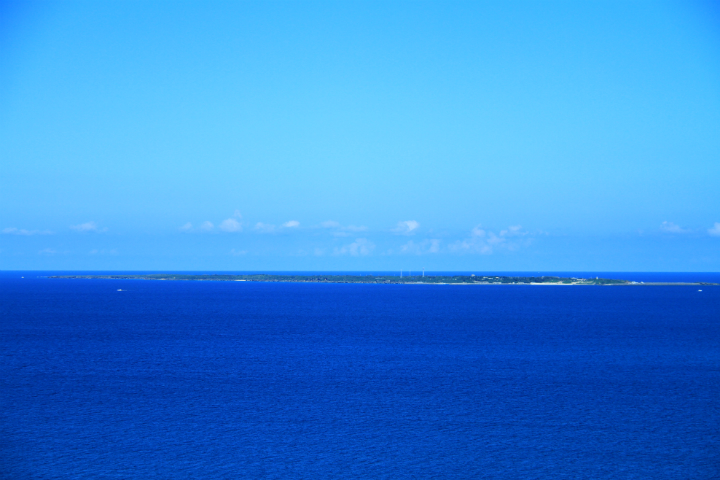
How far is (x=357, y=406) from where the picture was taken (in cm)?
3741

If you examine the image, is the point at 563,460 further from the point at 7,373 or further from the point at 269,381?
the point at 7,373

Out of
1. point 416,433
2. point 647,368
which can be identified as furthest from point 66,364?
point 647,368

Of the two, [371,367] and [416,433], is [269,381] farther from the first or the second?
[416,433]

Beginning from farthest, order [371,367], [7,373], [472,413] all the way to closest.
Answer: [371,367]
[7,373]
[472,413]

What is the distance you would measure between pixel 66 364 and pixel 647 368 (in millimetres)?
49046

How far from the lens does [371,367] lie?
165 feet

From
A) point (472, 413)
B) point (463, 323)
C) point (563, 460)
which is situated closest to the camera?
point (563, 460)

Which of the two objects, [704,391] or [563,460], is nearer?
[563,460]

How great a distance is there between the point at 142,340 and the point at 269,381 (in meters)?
28.7

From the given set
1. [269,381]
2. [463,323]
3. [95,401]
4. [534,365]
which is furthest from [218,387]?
[463,323]

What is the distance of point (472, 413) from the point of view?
35812 mm

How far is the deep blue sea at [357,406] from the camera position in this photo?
92.4 ft

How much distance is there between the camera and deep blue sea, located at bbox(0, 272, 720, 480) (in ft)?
92.4

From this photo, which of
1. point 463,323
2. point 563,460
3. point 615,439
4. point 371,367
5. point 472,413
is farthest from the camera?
point 463,323
